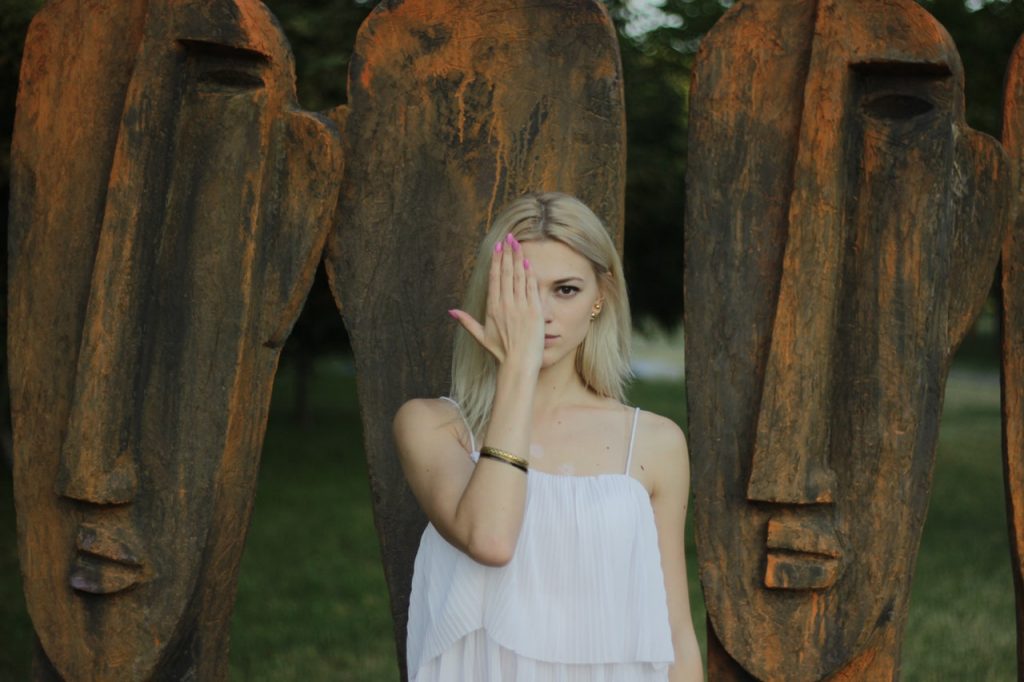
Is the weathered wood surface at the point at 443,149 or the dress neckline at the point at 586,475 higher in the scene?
the weathered wood surface at the point at 443,149

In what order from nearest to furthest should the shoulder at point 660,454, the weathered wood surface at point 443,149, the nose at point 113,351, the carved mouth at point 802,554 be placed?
the shoulder at point 660,454 → the carved mouth at point 802,554 → the nose at point 113,351 → the weathered wood surface at point 443,149

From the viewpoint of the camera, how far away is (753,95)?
355cm

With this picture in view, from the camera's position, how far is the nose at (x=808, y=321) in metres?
3.38

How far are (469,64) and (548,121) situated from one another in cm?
28

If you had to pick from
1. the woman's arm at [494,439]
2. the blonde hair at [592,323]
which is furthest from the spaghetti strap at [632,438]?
the woman's arm at [494,439]

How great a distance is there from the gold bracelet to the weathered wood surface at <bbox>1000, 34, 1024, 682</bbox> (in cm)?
147

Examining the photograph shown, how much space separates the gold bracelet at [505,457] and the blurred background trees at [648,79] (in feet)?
13.3

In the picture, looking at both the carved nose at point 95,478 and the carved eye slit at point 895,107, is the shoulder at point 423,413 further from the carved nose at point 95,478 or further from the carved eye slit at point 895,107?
the carved eye slit at point 895,107

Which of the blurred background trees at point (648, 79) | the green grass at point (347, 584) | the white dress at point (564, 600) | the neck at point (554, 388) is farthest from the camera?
the blurred background trees at point (648, 79)

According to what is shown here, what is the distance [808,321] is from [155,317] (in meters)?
1.69

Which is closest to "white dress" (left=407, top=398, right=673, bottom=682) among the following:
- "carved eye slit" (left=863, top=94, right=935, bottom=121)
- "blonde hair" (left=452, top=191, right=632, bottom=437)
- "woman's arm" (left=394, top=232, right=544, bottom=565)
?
"woman's arm" (left=394, top=232, right=544, bottom=565)

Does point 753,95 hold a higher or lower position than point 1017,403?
higher

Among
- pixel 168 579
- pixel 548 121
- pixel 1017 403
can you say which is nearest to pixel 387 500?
pixel 168 579

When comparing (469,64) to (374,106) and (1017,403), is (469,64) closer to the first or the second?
(374,106)
